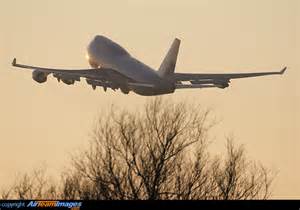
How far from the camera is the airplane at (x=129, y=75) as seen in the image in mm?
109938

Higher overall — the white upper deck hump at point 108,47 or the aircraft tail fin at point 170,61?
the white upper deck hump at point 108,47

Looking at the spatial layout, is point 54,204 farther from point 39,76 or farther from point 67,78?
point 39,76

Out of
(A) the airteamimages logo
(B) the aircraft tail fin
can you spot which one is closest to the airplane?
(B) the aircraft tail fin

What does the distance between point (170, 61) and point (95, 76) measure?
10.4m

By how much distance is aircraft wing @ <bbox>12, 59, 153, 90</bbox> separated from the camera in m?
110

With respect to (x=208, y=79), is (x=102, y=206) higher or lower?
lower

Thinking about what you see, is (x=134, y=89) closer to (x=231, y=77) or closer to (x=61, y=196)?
(x=231, y=77)

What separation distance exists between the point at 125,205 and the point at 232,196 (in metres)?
29.8

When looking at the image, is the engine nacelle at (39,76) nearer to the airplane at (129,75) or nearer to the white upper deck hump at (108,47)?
the airplane at (129,75)

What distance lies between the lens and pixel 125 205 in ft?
78.0

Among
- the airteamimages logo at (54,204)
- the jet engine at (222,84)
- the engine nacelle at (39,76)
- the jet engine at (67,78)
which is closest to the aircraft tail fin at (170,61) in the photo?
the jet engine at (67,78)

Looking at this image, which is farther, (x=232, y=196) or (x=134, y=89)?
(x=134, y=89)

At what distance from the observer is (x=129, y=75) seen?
126500 millimetres

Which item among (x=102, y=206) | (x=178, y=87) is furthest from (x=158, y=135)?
(x=178, y=87)
